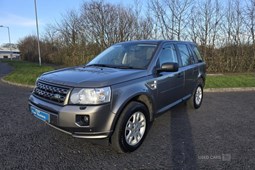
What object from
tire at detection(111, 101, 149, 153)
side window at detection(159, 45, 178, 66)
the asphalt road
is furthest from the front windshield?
the asphalt road

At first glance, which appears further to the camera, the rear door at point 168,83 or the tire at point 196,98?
the tire at point 196,98

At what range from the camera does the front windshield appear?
12.8 feet

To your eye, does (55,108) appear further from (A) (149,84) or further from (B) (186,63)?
(B) (186,63)

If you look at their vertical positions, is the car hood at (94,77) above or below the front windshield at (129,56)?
below

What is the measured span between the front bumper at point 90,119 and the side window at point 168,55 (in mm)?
1634

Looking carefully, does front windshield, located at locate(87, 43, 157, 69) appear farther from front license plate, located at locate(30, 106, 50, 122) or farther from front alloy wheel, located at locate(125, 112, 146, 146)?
front license plate, located at locate(30, 106, 50, 122)

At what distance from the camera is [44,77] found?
136 inches

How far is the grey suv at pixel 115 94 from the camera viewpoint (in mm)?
2893

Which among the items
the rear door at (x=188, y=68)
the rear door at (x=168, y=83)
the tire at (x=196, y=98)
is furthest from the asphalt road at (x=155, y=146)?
the rear door at (x=188, y=68)

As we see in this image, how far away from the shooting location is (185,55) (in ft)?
16.9

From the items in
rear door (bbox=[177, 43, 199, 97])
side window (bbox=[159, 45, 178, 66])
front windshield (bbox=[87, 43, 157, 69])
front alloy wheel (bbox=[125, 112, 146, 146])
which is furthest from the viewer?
rear door (bbox=[177, 43, 199, 97])

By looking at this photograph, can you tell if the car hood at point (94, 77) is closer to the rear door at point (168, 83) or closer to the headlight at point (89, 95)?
the headlight at point (89, 95)

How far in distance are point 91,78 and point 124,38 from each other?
14.6 metres

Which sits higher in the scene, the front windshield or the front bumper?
the front windshield
